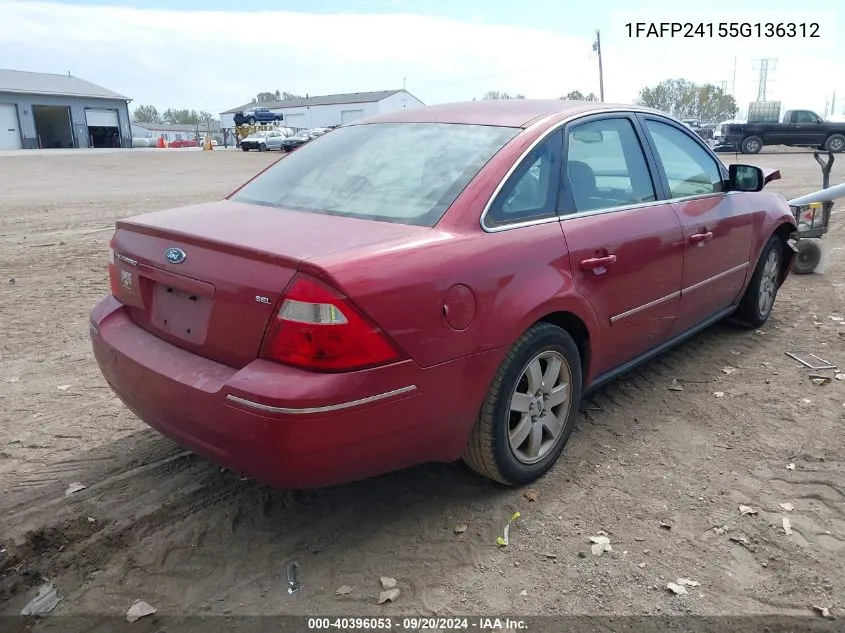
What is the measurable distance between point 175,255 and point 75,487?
128 cm

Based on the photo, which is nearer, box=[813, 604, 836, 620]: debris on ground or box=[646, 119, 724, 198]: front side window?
box=[813, 604, 836, 620]: debris on ground

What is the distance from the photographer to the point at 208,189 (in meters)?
16.9

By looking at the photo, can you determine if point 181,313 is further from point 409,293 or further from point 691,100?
point 691,100

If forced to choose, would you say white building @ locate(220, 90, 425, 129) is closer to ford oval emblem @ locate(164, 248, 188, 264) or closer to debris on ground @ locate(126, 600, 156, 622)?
ford oval emblem @ locate(164, 248, 188, 264)

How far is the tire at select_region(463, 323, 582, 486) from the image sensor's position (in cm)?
287

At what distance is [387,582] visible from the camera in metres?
2.57

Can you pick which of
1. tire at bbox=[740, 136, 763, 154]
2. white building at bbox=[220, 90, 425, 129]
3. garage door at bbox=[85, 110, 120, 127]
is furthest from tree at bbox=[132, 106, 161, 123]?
tire at bbox=[740, 136, 763, 154]

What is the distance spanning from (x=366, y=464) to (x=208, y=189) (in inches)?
618

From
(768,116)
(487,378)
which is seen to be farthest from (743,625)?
(768,116)

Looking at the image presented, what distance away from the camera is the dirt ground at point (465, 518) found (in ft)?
8.23

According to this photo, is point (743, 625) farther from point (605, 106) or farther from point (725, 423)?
point (605, 106)

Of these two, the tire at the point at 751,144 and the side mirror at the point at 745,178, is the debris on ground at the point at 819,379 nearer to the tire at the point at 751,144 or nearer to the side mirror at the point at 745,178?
the side mirror at the point at 745,178

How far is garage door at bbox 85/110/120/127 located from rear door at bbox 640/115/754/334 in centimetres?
6180

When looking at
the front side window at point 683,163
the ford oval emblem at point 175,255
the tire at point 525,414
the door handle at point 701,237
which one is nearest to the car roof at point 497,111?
the front side window at point 683,163
